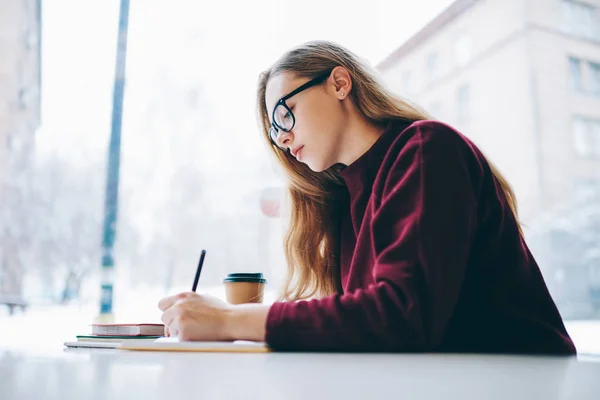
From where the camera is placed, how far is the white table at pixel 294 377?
441mm

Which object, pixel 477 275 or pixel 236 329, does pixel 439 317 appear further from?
pixel 236 329

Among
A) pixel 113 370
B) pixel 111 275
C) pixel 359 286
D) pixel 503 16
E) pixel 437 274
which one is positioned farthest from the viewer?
pixel 503 16

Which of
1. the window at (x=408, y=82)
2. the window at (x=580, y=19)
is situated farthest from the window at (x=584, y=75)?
the window at (x=408, y=82)

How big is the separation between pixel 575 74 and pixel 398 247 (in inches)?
149

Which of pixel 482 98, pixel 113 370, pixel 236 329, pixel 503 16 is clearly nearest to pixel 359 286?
pixel 236 329

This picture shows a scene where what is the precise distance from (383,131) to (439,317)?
59 cm

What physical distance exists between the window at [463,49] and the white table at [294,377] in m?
3.48

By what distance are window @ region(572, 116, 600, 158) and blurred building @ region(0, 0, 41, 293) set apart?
12.0 feet

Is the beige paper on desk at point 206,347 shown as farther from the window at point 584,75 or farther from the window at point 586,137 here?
the window at point 584,75

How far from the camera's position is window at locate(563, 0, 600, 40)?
380 cm

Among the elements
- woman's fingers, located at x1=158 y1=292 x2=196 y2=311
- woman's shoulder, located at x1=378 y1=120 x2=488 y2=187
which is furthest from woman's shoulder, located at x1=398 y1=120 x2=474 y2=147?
woman's fingers, located at x1=158 y1=292 x2=196 y2=311

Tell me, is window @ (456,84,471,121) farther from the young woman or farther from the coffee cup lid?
the coffee cup lid

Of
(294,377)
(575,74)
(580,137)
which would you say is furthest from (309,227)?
(575,74)

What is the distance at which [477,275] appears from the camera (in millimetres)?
944
